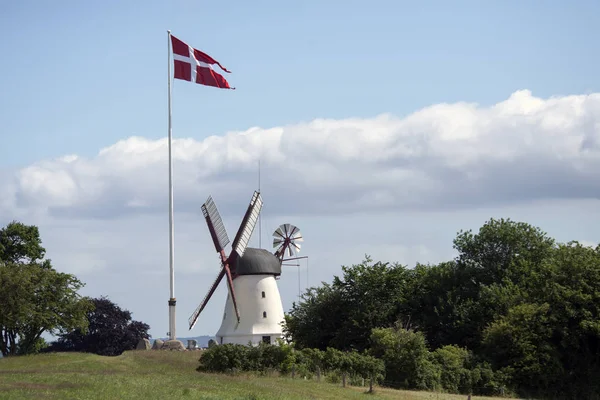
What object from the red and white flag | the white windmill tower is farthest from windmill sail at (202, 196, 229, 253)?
the red and white flag

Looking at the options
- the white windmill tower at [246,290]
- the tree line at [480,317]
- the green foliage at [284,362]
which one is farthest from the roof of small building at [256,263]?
the green foliage at [284,362]

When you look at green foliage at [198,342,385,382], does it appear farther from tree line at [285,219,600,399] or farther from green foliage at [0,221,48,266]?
green foliage at [0,221,48,266]

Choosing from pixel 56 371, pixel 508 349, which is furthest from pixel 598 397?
pixel 56 371

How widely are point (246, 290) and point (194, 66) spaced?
32104 millimetres

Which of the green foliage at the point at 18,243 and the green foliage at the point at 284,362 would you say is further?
the green foliage at the point at 18,243

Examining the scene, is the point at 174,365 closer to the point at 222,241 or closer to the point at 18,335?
the point at 18,335

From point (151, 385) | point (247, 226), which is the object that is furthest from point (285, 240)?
point (151, 385)

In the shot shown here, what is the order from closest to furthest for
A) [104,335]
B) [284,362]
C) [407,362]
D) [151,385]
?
[151,385] → [284,362] → [407,362] → [104,335]

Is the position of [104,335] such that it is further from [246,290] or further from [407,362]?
[407,362]

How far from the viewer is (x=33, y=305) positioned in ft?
229

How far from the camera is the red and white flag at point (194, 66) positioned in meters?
62.4

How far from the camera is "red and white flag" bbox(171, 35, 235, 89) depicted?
62.4m

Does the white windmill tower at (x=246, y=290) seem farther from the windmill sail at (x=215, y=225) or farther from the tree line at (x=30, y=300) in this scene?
the tree line at (x=30, y=300)

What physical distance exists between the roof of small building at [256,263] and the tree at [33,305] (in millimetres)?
20264
